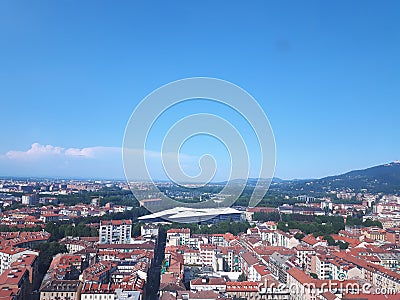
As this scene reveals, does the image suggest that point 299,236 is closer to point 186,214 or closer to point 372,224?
point 186,214

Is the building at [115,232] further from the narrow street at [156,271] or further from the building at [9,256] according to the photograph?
the building at [9,256]

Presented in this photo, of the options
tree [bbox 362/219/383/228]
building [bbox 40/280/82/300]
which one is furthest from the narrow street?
tree [bbox 362/219/383/228]

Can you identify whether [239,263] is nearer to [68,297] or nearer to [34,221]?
[68,297]

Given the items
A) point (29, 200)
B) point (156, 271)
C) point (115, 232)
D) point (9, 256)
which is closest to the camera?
point (9, 256)

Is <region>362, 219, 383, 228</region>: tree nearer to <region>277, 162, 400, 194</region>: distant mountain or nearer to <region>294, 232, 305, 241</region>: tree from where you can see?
<region>294, 232, 305, 241</region>: tree

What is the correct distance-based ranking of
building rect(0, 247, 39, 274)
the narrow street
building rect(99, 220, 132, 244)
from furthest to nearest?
building rect(99, 220, 132, 244) → building rect(0, 247, 39, 274) → the narrow street

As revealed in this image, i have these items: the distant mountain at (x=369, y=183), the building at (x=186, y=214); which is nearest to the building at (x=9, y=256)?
the building at (x=186, y=214)

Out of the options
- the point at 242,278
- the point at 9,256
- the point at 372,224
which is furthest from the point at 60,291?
the point at 372,224
